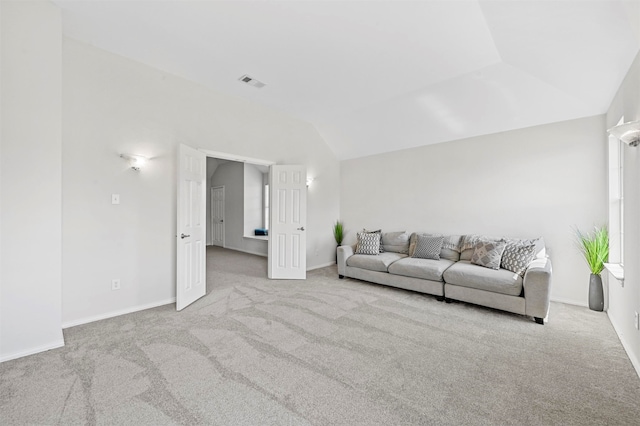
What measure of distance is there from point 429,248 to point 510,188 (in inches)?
58.3

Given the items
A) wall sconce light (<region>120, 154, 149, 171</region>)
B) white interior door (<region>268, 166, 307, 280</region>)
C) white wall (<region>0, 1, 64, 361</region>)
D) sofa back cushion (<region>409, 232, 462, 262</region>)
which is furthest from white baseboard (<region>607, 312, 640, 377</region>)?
wall sconce light (<region>120, 154, 149, 171</region>)

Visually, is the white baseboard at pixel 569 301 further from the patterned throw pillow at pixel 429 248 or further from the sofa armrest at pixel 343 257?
the sofa armrest at pixel 343 257

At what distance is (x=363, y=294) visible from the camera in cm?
408

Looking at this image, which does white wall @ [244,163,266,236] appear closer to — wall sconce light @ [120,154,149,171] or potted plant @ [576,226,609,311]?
wall sconce light @ [120,154,149,171]

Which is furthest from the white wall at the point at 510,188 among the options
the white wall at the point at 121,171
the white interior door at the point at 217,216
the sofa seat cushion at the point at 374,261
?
the white interior door at the point at 217,216

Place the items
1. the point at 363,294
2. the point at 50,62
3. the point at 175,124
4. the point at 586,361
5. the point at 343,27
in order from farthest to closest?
1. the point at 363,294
2. the point at 175,124
3. the point at 343,27
4. the point at 50,62
5. the point at 586,361

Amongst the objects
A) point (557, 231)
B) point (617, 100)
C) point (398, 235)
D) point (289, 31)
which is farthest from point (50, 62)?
point (557, 231)

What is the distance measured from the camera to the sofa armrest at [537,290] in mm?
3008

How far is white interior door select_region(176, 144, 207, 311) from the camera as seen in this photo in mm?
3473

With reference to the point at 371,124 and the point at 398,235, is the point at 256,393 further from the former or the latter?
the point at 371,124

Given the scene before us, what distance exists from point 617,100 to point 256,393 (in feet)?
14.5

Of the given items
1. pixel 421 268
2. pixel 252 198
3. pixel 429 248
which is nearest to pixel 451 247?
pixel 429 248

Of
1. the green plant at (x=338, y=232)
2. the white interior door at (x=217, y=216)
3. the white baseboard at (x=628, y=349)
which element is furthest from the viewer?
the white interior door at (x=217, y=216)

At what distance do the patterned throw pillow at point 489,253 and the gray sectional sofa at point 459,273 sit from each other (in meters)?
0.03
